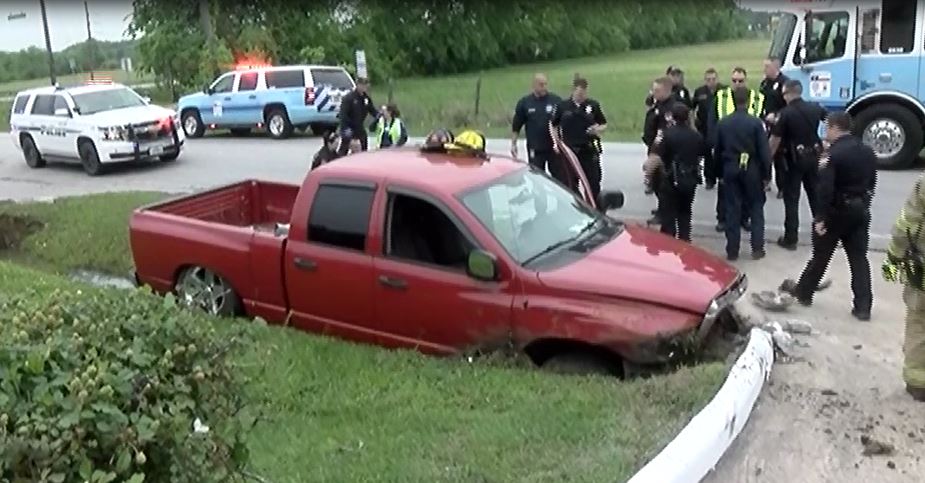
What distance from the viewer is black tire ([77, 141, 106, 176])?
19078 millimetres

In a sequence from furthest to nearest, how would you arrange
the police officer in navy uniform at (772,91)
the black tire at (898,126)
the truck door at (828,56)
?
1. the truck door at (828,56)
2. the black tire at (898,126)
3. the police officer in navy uniform at (772,91)

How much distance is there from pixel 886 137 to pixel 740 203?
6648 millimetres

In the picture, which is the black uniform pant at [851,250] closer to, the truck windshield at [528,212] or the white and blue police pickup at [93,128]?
the truck windshield at [528,212]

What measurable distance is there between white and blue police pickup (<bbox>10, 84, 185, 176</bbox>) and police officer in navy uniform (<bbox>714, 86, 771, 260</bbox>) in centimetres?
1248

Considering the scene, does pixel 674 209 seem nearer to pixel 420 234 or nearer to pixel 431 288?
pixel 420 234

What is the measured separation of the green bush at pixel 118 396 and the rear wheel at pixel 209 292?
170 inches

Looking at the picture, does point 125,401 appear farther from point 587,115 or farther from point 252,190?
point 587,115

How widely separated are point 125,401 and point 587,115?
8.99 metres

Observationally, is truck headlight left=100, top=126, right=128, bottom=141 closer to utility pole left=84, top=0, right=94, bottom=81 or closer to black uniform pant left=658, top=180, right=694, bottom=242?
black uniform pant left=658, top=180, right=694, bottom=242

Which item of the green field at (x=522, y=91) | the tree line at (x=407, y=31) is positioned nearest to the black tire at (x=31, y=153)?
the green field at (x=522, y=91)

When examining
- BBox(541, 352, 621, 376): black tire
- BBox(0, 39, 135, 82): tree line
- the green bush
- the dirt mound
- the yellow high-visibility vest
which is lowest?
the dirt mound

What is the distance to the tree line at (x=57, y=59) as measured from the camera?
47719 mm

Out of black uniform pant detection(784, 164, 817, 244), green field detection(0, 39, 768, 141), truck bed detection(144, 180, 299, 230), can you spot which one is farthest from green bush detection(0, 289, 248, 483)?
green field detection(0, 39, 768, 141)

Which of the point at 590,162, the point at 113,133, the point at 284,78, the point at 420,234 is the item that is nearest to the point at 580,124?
the point at 590,162
